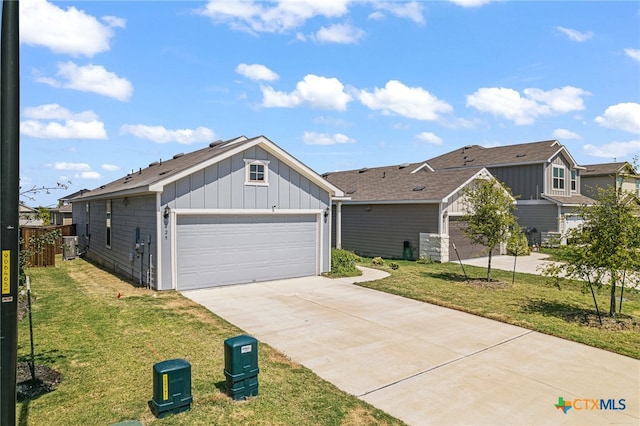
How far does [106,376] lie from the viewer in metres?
5.50

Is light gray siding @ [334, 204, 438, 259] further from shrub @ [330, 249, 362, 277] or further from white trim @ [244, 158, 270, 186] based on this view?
white trim @ [244, 158, 270, 186]

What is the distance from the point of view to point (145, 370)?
18.8ft

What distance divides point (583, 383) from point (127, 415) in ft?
19.2

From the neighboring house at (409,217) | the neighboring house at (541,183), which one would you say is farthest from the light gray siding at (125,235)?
the neighboring house at (541,183)

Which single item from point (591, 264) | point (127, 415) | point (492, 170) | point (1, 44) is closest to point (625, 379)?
point (591, 264)

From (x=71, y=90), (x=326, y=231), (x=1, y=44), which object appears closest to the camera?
(x=1, y=44)

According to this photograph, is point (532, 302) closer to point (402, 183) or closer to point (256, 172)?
point (256, 172)

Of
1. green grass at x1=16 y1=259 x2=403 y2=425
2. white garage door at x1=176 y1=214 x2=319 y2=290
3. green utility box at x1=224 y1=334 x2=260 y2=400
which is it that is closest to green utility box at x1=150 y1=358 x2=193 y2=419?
green grass at x1=16 y1=259 x2=403 y2=425

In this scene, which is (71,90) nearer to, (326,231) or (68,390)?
(326,231)

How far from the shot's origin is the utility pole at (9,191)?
2973mm

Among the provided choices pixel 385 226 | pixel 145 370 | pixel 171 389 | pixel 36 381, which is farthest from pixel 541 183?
pixel 36 381

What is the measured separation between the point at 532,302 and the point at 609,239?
2840mm

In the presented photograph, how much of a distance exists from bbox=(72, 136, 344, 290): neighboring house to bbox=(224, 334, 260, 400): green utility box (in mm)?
6900

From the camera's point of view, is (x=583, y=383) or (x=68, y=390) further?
(x=583, y=383)
